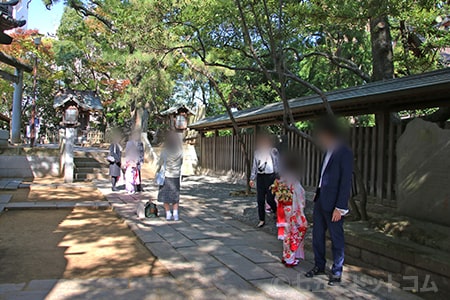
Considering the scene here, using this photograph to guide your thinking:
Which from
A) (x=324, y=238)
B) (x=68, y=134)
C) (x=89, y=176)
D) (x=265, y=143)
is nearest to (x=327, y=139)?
(x=324, y=238)

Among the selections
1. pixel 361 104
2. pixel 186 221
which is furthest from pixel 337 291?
pixel 361 104

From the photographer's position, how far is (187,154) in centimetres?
1880

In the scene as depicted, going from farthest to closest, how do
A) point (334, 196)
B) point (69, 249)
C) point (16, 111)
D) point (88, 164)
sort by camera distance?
1. point (16, 111)
2. point (88, 164)
3. point (69, 249)
4. point (334, 196)

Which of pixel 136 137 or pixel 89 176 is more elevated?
pixel 136 137

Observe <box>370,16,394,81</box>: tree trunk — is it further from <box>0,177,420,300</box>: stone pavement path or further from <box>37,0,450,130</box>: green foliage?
<box>0,177,420,300</box>: stone pavement path

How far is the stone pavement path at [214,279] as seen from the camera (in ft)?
11.9

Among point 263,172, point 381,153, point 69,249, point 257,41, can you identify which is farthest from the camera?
point 257,41

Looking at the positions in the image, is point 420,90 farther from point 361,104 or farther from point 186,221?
point 186,221

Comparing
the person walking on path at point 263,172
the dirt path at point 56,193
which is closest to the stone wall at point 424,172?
the person walking on path at point 263,172

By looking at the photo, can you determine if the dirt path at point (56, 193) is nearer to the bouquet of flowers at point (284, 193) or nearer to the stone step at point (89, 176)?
the stone step at point (89, 176)

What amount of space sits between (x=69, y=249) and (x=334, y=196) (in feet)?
12.2

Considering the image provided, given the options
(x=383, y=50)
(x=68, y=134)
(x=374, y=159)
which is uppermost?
(x=383, y=50)

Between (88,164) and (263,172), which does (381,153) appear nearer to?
(263,172)

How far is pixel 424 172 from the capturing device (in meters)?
4.93
